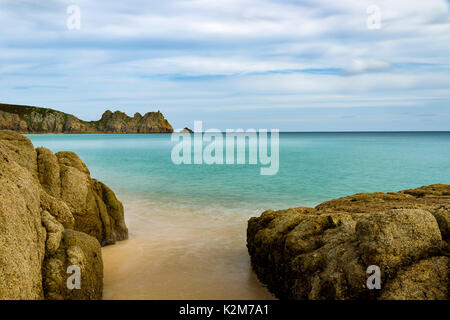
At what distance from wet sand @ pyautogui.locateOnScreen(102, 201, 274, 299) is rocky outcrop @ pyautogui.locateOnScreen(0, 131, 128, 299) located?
112 centimetres

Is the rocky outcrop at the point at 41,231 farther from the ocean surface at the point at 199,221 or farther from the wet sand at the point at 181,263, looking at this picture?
the ocean surface at the point at 199,221

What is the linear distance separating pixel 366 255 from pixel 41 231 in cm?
538

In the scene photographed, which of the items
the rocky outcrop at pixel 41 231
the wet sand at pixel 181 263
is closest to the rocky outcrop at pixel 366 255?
the wet sand at pixel 181 263

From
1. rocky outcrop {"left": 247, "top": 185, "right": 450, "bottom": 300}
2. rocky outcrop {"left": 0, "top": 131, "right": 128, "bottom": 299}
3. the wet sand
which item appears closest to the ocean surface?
the wet sand

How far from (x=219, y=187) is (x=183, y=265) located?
1623 centimetres

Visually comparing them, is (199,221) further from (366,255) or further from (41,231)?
(366,255)

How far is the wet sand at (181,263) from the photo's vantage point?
24.7ft

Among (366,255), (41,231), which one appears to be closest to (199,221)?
(41,231)

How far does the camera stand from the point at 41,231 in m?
6.07

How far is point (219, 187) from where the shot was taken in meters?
25.3

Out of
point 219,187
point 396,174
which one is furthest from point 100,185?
point 396,174

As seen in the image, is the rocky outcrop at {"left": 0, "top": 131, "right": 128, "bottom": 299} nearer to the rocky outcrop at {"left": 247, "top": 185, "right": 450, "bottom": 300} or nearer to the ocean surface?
the ocean surface

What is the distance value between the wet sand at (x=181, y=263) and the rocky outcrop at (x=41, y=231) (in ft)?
3.67

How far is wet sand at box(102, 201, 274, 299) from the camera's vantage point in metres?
7.53
